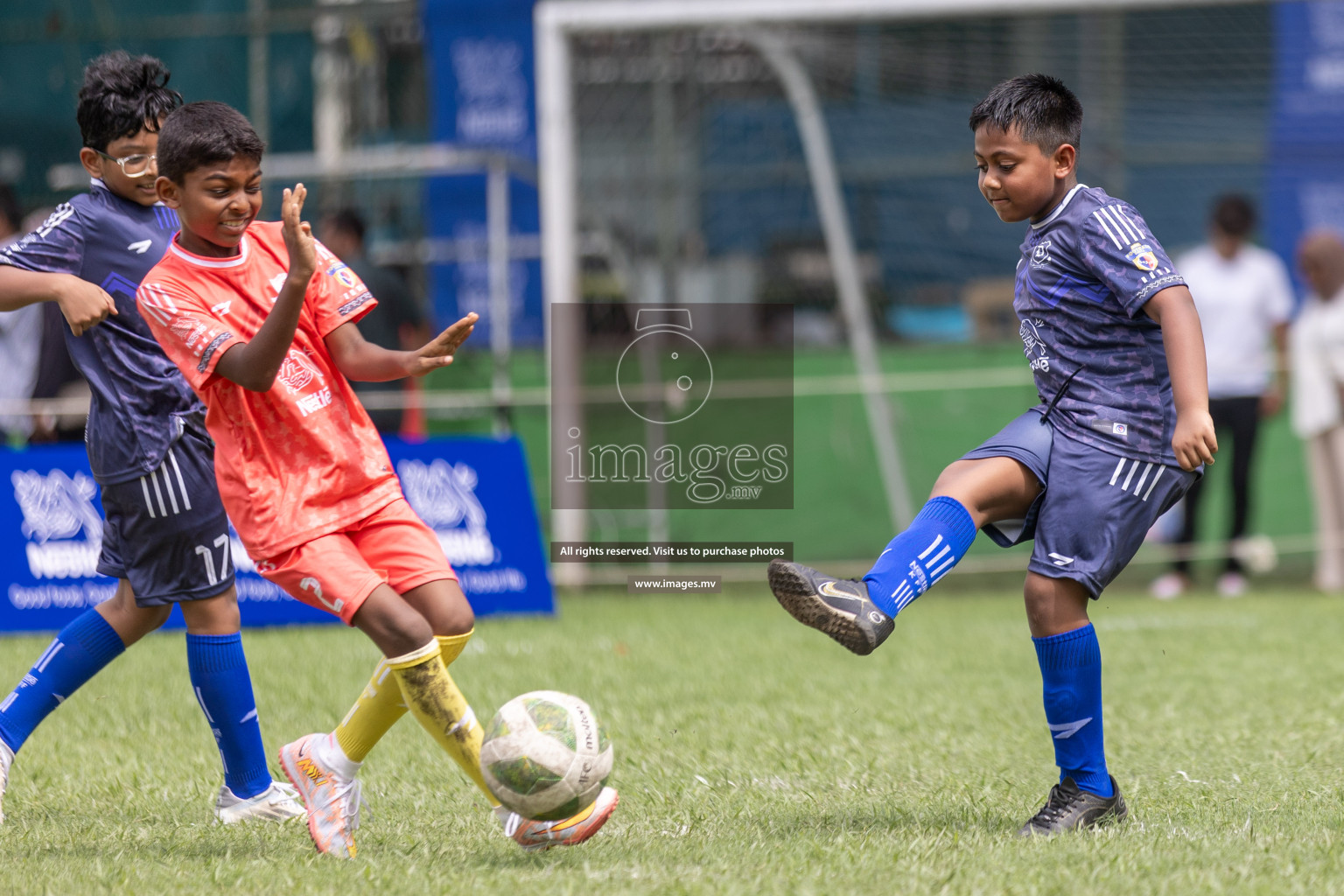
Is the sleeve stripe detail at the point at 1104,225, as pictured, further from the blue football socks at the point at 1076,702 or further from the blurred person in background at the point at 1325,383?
the blurred person in background at the point at 1325,383

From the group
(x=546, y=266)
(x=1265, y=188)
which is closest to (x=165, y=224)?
(x=546, y=266)

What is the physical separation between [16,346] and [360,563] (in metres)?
6.14

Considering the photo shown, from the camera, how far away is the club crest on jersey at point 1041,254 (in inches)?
140

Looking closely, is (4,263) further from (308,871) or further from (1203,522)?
(1203,522)

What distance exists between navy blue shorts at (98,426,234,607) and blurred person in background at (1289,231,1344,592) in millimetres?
7238

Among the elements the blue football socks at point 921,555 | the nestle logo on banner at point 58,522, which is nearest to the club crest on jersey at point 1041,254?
the blue football socks at point 921,555

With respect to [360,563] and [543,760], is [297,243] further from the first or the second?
[543,760]

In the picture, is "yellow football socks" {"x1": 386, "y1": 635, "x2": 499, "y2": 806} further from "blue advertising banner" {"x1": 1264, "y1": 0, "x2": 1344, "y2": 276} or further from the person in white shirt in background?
"blue advertising banner" {"x1": 1264, "y1": 0, "x2": 1344, "y2": 276}

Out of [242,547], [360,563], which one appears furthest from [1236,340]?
[360,563]

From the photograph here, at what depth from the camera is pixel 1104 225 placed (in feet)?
11.3

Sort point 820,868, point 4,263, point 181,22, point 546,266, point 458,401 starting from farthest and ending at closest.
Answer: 1. point 181,22
2. point 546,266
3. point 458,401
4. point 4,263
5. point 820,868

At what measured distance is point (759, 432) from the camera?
9.45 metres

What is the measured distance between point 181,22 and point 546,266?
3.41 meters

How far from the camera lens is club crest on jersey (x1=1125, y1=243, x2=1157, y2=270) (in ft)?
11.0
